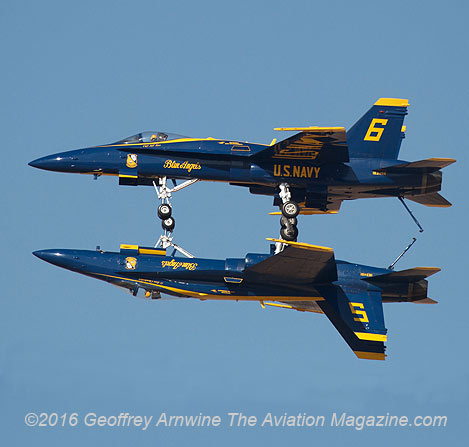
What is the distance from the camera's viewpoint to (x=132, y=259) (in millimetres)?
63031

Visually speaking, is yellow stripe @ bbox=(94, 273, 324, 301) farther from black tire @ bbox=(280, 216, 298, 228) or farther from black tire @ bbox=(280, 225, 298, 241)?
black tire @ bbox=(280, 216, 298, 228)

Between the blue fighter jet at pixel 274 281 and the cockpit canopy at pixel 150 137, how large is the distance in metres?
4.63

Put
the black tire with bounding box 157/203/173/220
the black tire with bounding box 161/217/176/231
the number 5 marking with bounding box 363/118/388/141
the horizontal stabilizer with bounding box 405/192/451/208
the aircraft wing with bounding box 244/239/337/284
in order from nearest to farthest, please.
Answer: the aircraft wing with bounding box 244/239/337/284 < the black tire with bounding box 161/217/176/231 < the black tire with bounding box 157/203/173/220 < the number 5 marking with bounding box 363/118/388/141 < the horizontal stabilizer with bounding box 405/192/451/208

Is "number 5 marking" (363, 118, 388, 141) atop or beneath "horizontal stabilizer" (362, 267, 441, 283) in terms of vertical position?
atop

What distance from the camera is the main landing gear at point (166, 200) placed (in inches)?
2542

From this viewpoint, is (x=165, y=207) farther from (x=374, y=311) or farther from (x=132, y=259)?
(x=374, y=311)

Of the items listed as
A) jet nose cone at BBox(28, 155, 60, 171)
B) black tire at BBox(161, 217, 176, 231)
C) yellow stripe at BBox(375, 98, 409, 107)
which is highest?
yellow stripe at BBox(375, 98, 409, 107)

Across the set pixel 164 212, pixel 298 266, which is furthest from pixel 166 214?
pixel 298 266

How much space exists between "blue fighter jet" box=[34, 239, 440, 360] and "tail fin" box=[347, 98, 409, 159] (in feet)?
15.4

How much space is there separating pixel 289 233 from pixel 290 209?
97cm

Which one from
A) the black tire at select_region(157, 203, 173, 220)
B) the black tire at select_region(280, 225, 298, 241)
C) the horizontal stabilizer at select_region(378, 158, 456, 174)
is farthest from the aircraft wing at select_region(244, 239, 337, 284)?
the horizontal stabilizer at select_region(378, 158, 456, 174)

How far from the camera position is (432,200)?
6700cm

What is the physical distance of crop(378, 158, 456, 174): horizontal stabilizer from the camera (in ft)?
210

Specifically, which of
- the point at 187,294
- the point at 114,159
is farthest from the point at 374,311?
the point at 114,159
